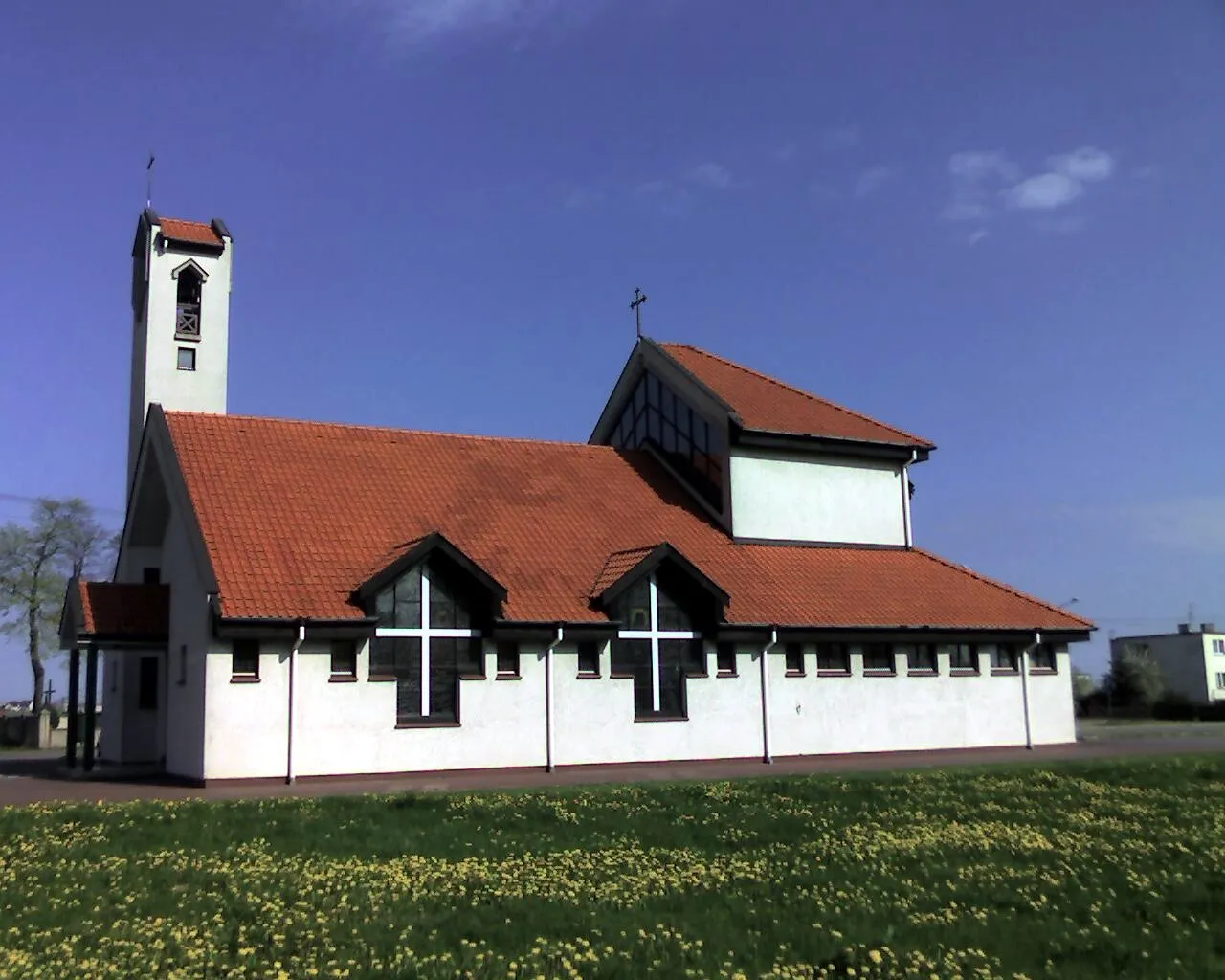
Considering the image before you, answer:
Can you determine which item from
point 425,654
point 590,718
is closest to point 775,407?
point 590,718

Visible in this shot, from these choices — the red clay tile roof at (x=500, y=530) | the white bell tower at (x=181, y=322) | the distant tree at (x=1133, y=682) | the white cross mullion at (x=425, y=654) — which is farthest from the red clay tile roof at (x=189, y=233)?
the distant tree at (x=1133, y=682)

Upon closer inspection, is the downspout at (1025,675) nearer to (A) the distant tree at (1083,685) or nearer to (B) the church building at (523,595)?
(B) the church building at (523,595)

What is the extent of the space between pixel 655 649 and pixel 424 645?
4.95m

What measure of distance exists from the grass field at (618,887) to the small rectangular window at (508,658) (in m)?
6.25

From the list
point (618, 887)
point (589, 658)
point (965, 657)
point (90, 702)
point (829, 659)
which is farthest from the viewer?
point (965, 657)

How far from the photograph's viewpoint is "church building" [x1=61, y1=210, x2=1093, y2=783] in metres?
22.1

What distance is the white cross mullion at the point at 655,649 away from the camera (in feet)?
82.0

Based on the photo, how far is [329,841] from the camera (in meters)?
13.4

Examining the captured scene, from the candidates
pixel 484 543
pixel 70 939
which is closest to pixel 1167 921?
pixel 70 939

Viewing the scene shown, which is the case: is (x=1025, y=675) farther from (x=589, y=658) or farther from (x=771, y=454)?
(x=589, y=658)

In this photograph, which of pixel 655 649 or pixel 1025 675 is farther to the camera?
pixel 1025 675

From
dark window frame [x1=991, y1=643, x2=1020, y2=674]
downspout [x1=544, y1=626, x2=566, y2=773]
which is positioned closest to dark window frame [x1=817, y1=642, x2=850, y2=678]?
dark window frame [x1=991, y1=643, x2=1020, y2=674]

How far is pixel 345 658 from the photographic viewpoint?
72.7 ft

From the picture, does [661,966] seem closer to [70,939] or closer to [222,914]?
[222,914]
